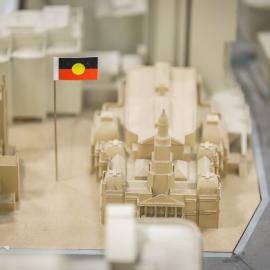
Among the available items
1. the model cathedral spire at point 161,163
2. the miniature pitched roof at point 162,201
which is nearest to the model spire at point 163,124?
the model cathedral spire at point 161,163

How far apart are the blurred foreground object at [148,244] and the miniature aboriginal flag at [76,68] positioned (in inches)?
159

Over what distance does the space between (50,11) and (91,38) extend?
1.59 metres

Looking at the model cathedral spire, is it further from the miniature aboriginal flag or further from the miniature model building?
the miniature aboriginal flag

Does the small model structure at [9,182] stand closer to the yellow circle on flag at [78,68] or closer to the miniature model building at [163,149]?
the miniature model building at [163,149]

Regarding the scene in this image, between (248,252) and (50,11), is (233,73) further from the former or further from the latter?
(248,252)

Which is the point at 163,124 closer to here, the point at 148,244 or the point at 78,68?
the point at 78,68

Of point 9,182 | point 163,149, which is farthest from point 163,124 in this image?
point 9,182

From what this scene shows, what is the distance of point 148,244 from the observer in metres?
7.95

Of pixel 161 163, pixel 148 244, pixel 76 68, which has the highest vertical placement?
pixel 76 68

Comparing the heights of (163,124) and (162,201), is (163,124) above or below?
above

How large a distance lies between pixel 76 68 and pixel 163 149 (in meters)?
1.76

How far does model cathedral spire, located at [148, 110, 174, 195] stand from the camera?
1095cm

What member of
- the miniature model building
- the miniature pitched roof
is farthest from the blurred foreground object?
the miniature model building

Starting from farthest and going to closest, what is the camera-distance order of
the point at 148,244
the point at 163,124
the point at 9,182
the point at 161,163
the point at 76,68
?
the point at 76,68 → the point at 9,182 → the point at 161,163 → the point at 163,124 → the point at 148,244
